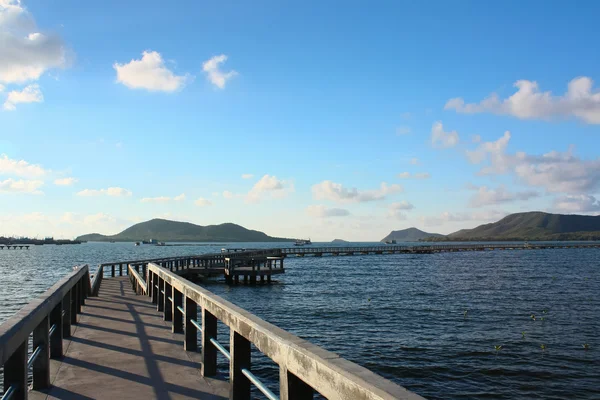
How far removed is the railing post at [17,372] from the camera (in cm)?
400

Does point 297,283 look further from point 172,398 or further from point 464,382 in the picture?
point 172,398

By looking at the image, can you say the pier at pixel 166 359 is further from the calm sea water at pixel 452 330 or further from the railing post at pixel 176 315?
the calm sea water at pixel 452 330

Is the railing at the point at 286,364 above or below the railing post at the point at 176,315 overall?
above

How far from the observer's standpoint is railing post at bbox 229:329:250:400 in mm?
4340

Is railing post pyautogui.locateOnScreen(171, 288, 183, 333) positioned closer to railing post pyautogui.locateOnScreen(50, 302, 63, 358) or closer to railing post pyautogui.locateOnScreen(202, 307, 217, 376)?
railing post pyautogui.locateOnScreen(50, 302, 63, 358)

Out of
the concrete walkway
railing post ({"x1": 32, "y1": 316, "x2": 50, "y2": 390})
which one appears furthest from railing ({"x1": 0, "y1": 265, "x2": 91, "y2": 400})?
the concrete walkway

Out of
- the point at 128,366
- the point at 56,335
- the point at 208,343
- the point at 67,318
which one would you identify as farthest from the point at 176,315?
the point at 208,343

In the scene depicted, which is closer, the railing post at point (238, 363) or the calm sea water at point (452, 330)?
the railing post at point (238, 363)

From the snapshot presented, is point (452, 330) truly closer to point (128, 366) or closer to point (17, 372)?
point (128, 366)

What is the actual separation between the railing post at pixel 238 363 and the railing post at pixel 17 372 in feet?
5.62

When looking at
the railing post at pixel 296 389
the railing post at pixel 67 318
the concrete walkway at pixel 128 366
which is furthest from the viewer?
the railing post at pixel 67 318

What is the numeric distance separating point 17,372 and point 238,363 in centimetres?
181

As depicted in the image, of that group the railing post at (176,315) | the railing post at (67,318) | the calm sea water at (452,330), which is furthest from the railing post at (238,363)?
the calm sea water at (452,330)

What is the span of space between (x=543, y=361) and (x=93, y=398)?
56.9ft
